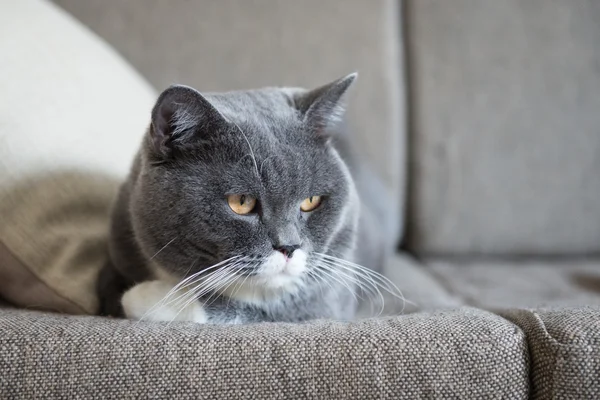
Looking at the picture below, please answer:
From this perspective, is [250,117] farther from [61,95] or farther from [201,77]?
[201,77]

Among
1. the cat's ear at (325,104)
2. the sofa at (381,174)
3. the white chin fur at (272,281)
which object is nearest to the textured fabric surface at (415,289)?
the sofa at (381,174)

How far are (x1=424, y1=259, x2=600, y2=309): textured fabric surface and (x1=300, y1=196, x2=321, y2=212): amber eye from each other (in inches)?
22.2

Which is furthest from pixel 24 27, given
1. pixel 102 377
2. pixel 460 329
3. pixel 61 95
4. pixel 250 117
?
pixel 460 329

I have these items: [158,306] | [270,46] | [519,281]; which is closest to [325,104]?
[158,306]

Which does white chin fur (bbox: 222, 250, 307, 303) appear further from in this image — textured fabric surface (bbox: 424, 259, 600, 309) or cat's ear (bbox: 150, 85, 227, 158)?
textured fabric surface (bbox: 424, 259, 600, 309)

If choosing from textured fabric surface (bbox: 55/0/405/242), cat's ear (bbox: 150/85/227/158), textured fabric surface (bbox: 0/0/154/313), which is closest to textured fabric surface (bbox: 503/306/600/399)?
cat's ear (bbox: 150/85/227/158)

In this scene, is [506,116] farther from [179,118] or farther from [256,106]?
[179,118]

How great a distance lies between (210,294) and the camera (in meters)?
0.97

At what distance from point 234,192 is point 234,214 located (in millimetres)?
35

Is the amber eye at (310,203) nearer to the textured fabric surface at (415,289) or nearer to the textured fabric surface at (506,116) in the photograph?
the textured fabric surface at (415,289)

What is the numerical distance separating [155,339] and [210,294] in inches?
7.3

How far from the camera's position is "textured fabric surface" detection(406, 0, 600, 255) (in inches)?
68.5

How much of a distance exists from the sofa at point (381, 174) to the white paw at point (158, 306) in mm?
61

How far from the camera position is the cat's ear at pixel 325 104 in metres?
0.97
